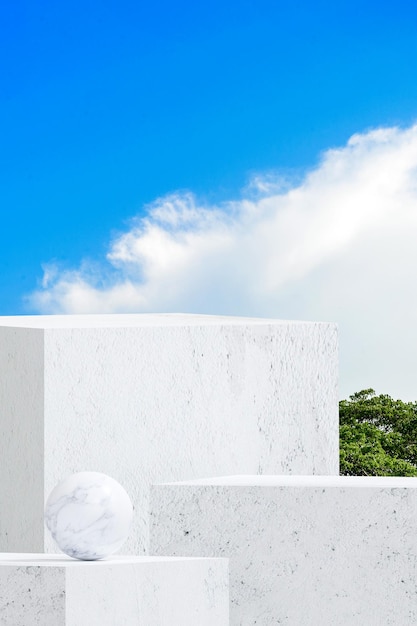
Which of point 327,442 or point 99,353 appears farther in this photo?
point 327,442

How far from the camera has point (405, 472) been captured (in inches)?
692

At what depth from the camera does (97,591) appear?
5.85 m

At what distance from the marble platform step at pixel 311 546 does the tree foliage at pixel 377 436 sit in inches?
390

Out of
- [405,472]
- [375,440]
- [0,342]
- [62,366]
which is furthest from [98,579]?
[375,440]

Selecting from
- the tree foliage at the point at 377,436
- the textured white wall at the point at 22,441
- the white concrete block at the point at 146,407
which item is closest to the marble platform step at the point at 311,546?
the white concrete block at the point at 146,407

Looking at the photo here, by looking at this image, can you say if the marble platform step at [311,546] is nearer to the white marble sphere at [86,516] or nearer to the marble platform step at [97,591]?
the marble platform step at [97,591]

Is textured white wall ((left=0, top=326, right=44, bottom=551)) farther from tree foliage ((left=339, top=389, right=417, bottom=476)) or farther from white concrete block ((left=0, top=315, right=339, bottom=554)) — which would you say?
tree foliage ((left=339, top=389, right=417, bottom=476))

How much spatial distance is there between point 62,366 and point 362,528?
2438 mm

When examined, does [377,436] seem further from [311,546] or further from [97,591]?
[97,591]

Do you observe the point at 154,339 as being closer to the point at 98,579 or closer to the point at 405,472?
the point at 98,579

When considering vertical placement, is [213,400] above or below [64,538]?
above

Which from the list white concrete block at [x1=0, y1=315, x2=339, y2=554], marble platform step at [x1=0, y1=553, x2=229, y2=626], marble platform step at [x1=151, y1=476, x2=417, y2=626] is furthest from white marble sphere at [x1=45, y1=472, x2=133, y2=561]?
white concrete block at [x1=0, y1=315, x2=339, y2=554]

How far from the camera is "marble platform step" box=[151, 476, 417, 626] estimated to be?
732 cm

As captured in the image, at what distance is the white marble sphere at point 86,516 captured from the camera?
19.7 ft
